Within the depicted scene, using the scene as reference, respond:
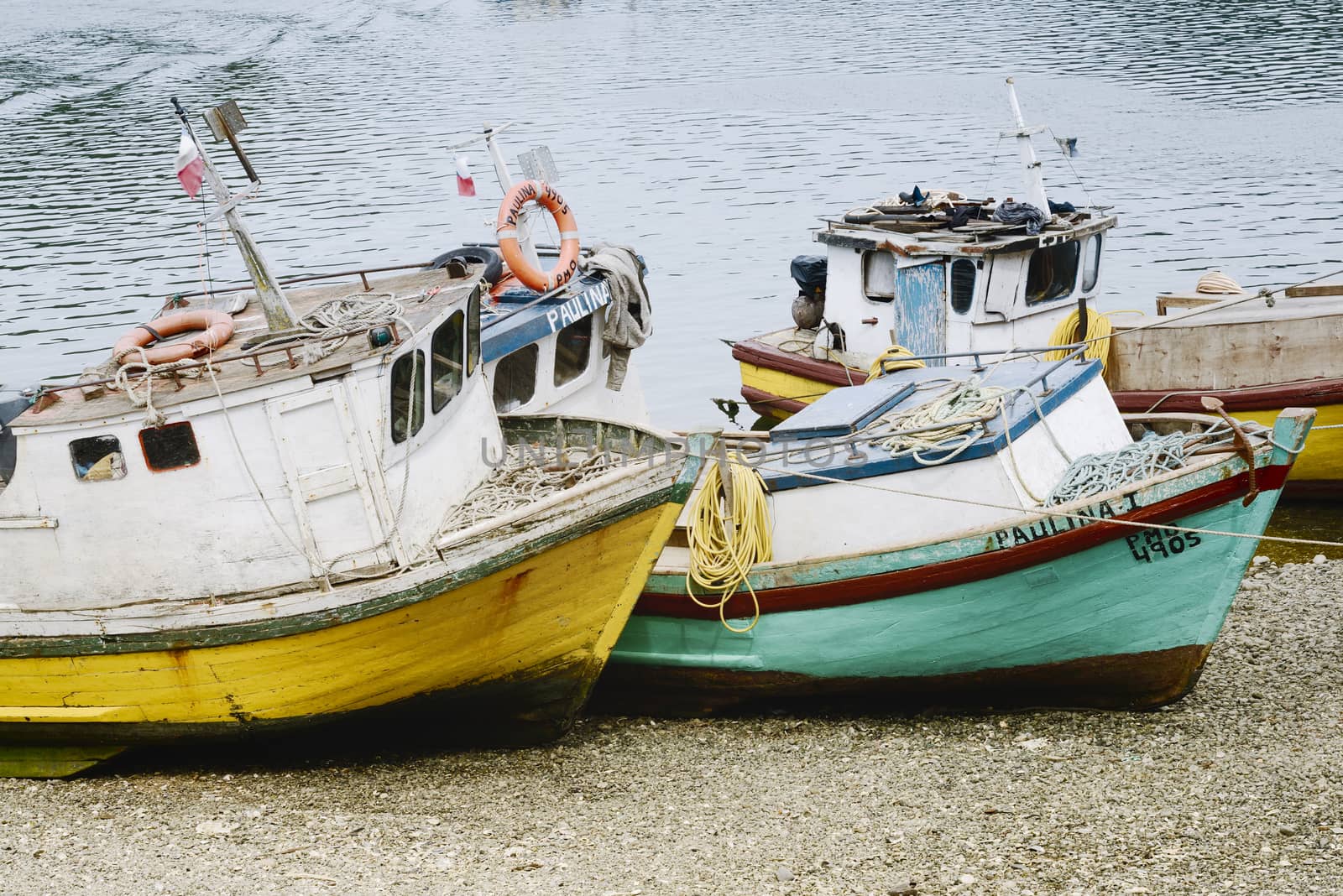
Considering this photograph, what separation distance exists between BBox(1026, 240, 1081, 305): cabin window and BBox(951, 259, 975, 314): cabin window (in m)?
0.63

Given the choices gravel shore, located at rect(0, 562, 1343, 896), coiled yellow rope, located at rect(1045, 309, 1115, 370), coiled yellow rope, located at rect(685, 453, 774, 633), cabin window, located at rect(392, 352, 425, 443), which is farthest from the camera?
coiled yellow rope, located at rect(1045, 309, 1115, 370)

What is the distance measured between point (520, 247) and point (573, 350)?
1039mm

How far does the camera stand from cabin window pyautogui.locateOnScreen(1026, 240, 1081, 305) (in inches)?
554

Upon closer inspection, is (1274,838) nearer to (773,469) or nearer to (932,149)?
(773,469)

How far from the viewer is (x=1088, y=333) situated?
13133 mm

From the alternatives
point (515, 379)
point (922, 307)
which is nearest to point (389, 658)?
point (515, 379)

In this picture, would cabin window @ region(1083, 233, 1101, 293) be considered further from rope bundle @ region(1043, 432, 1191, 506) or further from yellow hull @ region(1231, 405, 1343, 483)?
rope bundle @ region(1043, 432, 1191, 506)

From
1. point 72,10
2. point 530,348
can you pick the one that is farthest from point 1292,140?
point 72,10

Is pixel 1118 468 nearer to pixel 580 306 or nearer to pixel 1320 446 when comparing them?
pixel 580 306

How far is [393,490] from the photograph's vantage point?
7805 mm

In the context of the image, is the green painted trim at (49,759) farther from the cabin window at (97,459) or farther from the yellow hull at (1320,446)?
the yellow hull at (1320,446)

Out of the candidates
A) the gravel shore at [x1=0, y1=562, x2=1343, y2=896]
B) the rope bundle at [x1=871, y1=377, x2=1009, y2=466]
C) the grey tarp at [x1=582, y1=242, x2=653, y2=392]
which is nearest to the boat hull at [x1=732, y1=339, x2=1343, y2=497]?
the rope bundle at [x1=871, y1=377, x2=1009, y2=466]

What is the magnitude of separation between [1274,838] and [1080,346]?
4.40 meters

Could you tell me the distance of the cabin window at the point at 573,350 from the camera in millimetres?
10734
